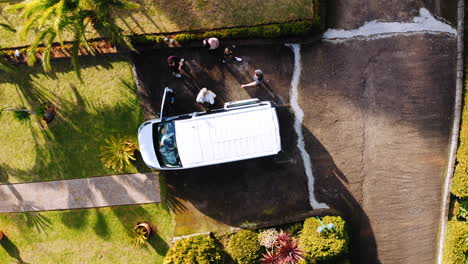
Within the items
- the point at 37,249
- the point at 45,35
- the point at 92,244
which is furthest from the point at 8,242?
the point at 45,35

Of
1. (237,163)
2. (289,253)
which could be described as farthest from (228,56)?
(289,253)

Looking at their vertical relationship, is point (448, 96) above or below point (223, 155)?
above

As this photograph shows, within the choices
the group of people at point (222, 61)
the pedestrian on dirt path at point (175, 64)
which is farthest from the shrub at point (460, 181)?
the pedestrian on dirt path at point (175, 64)

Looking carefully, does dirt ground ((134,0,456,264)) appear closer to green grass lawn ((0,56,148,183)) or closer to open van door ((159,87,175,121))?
open van door ((159,87,175,121))

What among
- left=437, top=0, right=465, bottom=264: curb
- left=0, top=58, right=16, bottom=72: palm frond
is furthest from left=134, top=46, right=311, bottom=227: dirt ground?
left=437, top=0, right=465, bottom=264: curb

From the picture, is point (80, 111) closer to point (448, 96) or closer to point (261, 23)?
point (261, 23)

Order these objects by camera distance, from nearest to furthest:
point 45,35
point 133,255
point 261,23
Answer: point 45,35
point 261,23
point 133,255
